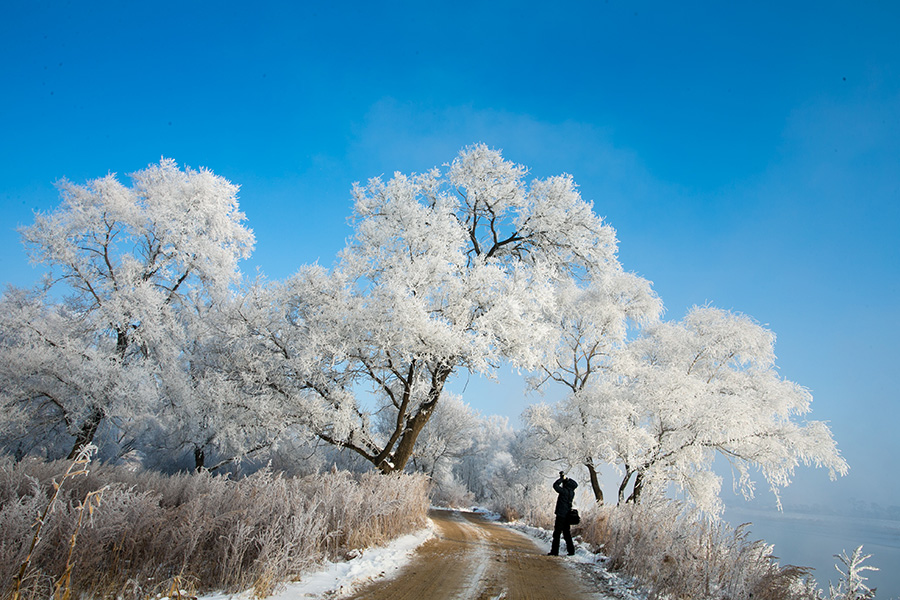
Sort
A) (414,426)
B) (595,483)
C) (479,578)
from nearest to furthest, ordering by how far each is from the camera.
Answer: (479,578), (414,426), (595,483)

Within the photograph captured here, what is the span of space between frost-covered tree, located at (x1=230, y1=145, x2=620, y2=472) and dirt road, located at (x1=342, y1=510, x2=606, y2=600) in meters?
4.79

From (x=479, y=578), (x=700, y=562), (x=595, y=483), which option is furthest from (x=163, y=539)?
(x=595, y=483)

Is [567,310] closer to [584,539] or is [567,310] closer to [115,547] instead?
[584,539]

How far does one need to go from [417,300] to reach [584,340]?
1244cm

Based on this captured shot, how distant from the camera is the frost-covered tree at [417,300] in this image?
12.1m

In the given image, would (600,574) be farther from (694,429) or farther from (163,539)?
(694,429)

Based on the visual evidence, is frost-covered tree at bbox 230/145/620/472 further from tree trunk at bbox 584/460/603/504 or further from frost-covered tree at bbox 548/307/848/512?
tree trunk at bbox 584/460/603/504

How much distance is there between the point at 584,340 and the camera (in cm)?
2159

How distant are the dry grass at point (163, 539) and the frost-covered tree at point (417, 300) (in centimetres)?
570

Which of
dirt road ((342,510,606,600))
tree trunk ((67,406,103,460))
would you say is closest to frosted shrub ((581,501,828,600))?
dirt road ((342,510,606,600))

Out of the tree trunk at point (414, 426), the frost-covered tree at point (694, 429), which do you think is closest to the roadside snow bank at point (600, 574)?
the tree trunk at point (414, 426)

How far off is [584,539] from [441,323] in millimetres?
6685

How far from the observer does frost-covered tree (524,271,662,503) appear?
67.9ft

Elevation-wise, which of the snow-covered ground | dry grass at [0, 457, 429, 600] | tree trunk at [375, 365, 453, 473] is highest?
tree trunk at [375, 365, 453, 473]
